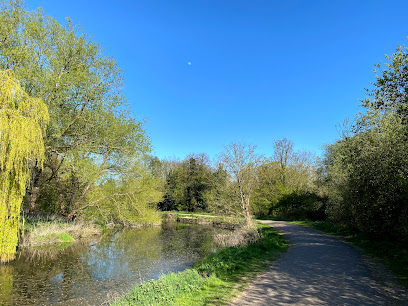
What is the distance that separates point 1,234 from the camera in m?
10.2

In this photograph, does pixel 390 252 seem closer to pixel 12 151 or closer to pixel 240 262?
pixel 240 262

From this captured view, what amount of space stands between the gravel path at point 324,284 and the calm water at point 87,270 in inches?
190

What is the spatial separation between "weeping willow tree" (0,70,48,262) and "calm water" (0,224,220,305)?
1664 millimetres

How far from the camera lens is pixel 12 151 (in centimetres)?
1020

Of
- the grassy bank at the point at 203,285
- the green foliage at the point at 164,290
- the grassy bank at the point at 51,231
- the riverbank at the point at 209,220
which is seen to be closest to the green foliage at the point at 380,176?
the grassy bank at the point at 203,285

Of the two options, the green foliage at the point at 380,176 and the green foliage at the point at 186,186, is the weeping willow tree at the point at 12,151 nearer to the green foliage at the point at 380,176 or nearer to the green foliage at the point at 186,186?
the green foliage at the point at 380,176

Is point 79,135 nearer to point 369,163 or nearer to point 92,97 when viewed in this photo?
point 92,97

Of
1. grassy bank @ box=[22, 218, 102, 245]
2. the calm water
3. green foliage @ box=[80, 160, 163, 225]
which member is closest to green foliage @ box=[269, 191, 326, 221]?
the calm water

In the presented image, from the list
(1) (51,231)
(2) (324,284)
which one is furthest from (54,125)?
(2) (324,284)

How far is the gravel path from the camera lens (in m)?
5.41

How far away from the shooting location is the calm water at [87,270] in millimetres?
8625

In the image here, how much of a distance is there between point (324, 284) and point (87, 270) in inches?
403

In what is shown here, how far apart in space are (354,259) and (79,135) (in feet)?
56.2

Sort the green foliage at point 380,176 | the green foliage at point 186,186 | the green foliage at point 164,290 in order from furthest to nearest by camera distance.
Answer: the green foliage at point 186,186, the green foliage at point 380,176, the green foliage at point 164,290
